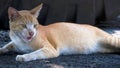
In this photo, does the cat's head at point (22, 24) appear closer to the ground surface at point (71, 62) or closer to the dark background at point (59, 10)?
the ground surface at point (71, 62)

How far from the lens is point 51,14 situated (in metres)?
3.59

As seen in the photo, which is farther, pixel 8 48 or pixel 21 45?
pixel 8 48

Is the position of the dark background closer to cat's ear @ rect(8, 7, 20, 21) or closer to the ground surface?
the ground surface

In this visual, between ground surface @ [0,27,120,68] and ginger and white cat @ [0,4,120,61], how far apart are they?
6 centimetres

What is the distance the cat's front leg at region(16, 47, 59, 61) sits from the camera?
6.68 feet

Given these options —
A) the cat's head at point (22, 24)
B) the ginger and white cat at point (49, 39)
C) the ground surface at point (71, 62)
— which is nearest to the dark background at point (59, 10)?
the ginger and white cat at point (49, 39)

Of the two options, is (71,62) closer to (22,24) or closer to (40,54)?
(40,54)

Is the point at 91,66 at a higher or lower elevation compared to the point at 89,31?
lower

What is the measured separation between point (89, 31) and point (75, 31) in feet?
0.38

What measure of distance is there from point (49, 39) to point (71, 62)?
0.28 meters

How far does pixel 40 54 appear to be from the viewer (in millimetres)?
2086

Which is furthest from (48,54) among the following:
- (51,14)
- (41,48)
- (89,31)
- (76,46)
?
(51,14)

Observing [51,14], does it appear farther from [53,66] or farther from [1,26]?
[53,66]

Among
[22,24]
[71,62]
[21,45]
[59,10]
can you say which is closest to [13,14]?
[22,24]
